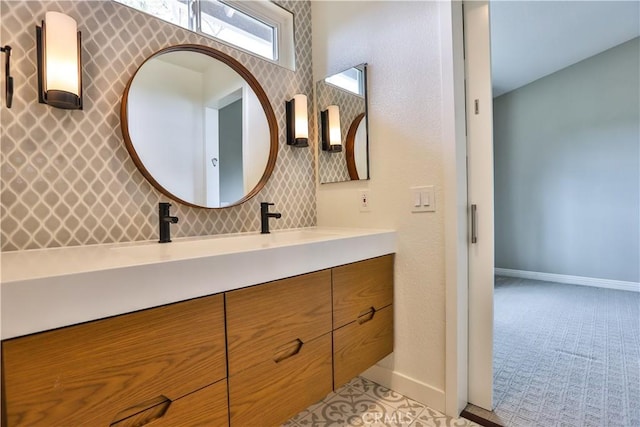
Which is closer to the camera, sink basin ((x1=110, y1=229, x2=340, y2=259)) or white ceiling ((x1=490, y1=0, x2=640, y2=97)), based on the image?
sink basin ((x1=110, y1=229, x2=340, y2=259))

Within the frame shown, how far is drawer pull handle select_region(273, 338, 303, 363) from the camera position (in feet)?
3.63

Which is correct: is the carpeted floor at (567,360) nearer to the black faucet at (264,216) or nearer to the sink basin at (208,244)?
the sink basin at (208,244)

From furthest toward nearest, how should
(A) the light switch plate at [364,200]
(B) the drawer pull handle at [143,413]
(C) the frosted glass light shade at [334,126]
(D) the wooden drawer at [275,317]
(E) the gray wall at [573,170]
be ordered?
(E) the gray wall at [573,170] → (C) the frosted glass light shade at [334,126] → (A) the light switch plate at [364,200] → (D) the wooden drawer at [275,317] → (B) the drawer pull handle at [143,413]

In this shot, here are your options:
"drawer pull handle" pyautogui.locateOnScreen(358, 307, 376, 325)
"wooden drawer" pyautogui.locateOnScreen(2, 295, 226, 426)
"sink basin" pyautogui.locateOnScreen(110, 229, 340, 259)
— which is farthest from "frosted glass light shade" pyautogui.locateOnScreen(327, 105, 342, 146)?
"wooden drawer" pyautogui.locateOnScreen(2, 295, 226, 426)

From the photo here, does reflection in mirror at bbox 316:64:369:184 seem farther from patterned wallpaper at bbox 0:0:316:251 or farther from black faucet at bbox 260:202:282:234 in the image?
patterned wallpaper at bbox 0:0:316:251

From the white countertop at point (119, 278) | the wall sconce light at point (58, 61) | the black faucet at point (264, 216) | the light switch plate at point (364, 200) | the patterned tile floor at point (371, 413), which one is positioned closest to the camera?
the white countertop at point (119, 278)

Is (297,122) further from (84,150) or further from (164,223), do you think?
(84,150)

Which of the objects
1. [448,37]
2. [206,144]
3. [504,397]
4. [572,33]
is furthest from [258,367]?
[572,33]

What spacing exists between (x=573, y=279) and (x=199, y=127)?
4.58m

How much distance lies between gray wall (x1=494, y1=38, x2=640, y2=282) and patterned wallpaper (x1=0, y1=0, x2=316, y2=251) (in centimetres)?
423

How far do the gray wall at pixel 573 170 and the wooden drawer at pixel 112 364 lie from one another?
14.9 feet

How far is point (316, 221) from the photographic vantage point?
212cm

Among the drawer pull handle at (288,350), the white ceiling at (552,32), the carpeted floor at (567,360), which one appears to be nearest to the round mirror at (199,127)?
the drawer pull handle at (288,350)

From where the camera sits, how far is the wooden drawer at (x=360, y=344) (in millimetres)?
1350
